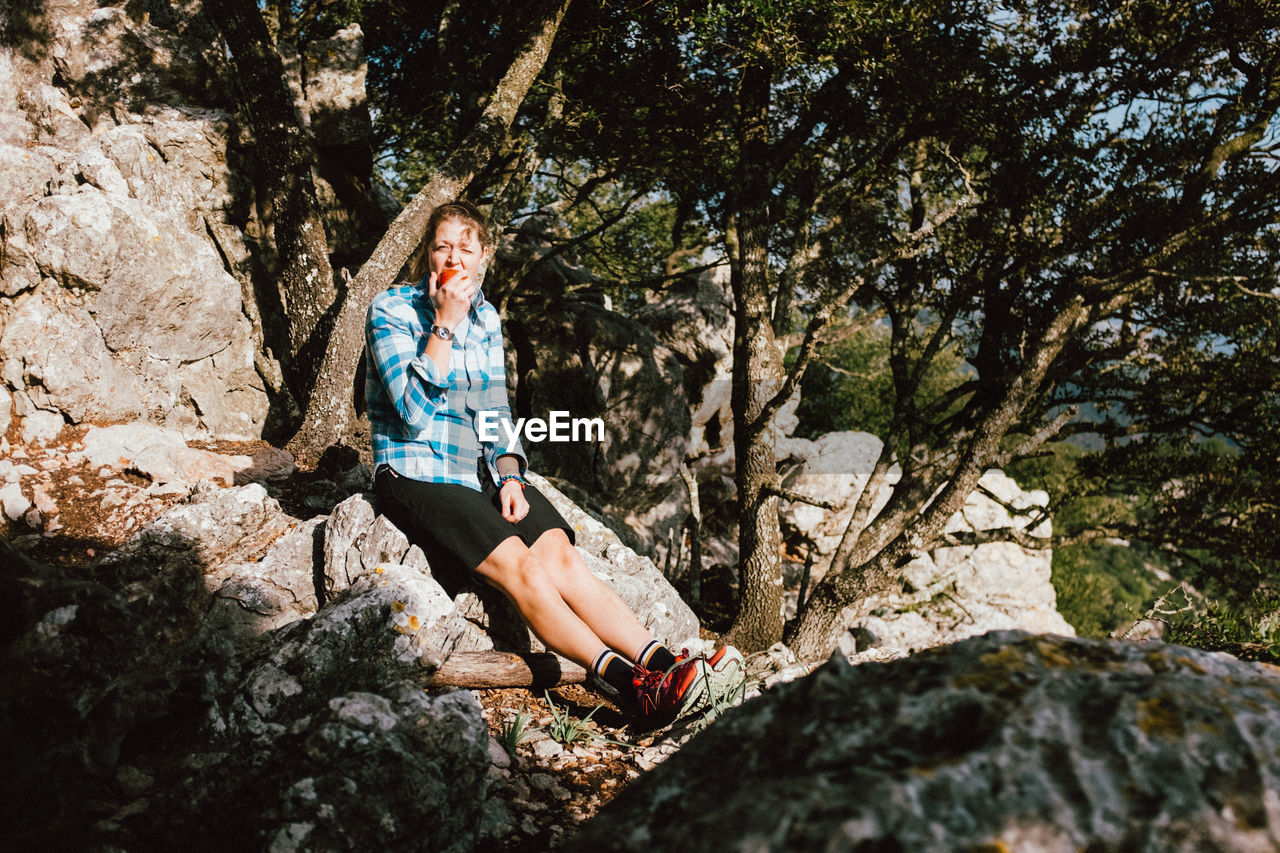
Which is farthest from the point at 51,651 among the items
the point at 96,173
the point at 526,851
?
the point at 96,173

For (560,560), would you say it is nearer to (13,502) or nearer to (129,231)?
(13,502)

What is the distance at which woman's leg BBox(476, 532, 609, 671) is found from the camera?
3.67m

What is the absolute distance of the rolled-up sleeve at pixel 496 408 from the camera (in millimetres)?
4469

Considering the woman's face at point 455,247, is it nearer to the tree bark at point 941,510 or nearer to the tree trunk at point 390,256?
the tree trunk at point 390,256

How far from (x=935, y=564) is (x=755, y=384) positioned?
30.9ft

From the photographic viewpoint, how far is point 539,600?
145 inches

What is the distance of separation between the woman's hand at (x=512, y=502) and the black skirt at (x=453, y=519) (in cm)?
3

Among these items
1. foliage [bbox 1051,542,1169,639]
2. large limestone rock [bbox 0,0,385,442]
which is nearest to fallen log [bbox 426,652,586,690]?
large limestone rock [bbox 0,0,385,442]

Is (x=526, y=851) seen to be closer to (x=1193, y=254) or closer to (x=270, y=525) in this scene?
(x=270, y=525)

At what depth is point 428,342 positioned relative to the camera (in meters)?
4.20

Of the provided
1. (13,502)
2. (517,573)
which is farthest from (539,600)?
(13,502)

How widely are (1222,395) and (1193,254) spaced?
6.20 ft

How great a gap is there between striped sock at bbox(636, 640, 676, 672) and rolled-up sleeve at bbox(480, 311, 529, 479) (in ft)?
4.40

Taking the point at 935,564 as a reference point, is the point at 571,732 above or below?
above
